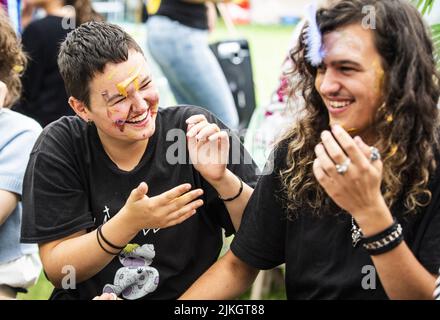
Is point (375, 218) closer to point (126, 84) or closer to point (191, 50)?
point (126, 84)

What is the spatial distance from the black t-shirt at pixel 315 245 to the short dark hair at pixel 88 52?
59 cm

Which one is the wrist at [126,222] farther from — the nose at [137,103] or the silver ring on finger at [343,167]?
the silver ring on finger at [343,167]

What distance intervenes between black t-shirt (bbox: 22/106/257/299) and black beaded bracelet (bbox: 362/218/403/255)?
711mm

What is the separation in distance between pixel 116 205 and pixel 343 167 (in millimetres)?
902

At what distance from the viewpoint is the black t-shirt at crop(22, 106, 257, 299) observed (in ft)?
7.33

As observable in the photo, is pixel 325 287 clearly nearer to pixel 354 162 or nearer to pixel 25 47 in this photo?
pixel 354 162

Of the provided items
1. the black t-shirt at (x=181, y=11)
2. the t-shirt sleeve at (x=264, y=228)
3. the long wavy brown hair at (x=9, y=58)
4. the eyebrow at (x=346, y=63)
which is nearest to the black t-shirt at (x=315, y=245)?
the t-shirt sleeve at (x=264, y=228)

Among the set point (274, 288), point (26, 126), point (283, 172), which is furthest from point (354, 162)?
point (274, 288)

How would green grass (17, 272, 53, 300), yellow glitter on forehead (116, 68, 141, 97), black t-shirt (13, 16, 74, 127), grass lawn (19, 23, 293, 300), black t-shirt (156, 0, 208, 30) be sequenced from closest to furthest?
yellow glitter on forehead (116, 68, 141, 97), green grass (17, 272, 53, 300), grass lawn (19, 23, 293, 300), black t-shirt (13, 16, 74, 127), black t-shirt (156, 0, 208, 30)

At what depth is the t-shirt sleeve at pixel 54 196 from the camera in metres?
2.22

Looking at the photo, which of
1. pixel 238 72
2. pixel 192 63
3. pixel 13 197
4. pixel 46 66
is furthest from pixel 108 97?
pixel 238 72

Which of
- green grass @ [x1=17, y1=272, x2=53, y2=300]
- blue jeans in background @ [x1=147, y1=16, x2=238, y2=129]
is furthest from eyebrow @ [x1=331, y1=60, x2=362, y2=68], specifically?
blue jeans in background @ [x1=147, y1=16, x2=238, y2=129]

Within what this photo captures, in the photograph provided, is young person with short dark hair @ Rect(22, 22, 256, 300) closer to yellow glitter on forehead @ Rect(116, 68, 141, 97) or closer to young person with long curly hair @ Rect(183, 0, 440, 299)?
yellow glitter on forehead @ Rect(116, 68, 141, 97)
